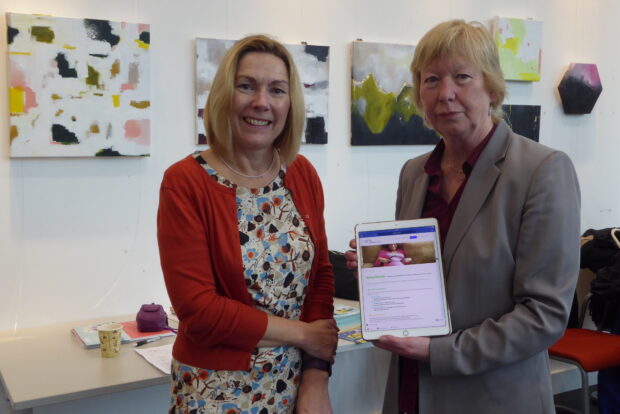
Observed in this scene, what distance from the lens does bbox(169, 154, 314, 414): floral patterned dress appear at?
1352mm

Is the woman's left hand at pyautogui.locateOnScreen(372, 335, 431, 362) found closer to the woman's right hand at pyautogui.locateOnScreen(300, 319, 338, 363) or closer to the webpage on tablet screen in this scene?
the webpage on tablet screen

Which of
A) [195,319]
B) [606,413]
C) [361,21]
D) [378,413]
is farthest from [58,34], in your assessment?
[606,413]

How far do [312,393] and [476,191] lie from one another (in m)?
0.58

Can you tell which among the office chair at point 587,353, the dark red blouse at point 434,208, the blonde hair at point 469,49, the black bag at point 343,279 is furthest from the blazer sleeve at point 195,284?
the office chair at point 587,353

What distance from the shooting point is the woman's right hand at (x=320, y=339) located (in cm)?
141

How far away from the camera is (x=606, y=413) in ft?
9.29

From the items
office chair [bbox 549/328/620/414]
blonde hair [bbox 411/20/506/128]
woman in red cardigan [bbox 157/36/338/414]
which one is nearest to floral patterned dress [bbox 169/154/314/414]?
woman in red cardigan [bbox 157/36/338/414]

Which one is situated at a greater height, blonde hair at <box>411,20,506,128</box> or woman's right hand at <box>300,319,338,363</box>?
blonde hair at <box>411,20,506,128</box>

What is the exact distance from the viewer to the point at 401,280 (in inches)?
55.7

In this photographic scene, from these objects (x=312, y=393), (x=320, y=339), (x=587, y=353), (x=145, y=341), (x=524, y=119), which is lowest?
(x=587, y=353)

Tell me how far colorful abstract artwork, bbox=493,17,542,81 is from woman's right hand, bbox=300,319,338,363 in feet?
7.91

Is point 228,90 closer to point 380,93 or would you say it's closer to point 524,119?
point 380,93

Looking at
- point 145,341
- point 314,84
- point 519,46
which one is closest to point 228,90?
point 145,341

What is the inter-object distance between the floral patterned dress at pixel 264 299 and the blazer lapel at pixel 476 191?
12.5 inches
